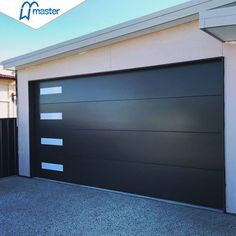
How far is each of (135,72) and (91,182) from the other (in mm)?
2294

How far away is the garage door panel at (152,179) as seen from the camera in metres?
4.84

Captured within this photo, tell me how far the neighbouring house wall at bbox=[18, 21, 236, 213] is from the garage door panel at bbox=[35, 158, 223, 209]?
352 mm

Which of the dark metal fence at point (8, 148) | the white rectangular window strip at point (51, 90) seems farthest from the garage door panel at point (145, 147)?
the dark metal fence at point (8, 148)

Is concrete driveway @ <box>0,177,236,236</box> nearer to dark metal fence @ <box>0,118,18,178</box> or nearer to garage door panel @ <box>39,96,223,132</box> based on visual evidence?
garage door panel @ <box>39,96,223,132</box>

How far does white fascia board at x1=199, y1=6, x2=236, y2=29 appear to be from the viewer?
11.2 ft

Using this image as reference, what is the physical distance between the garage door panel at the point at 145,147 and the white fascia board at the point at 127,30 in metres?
1.58

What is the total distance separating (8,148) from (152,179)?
11.9ft

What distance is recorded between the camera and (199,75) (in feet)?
16.0

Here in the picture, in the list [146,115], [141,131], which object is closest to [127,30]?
[146,115]

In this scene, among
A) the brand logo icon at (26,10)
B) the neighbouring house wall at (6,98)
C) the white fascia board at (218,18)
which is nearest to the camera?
the white fascia board at (218,18)

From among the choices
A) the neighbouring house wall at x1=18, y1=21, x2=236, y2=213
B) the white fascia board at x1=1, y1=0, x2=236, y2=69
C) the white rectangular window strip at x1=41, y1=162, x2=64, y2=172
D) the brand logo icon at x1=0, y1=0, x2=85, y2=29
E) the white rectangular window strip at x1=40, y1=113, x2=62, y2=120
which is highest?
the brand logo icon at x1=0, y1=0, x2=85, y2=29

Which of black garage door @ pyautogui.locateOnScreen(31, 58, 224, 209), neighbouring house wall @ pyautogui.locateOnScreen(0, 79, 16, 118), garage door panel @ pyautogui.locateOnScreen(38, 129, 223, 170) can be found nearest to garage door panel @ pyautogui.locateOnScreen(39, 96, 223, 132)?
black garage door @ pyautogui.locateOnScreen(31, 58, 224, 209)

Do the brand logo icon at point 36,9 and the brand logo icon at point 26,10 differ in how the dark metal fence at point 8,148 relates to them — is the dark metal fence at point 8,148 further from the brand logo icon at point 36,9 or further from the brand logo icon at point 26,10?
the brand logo icon at point 26,10

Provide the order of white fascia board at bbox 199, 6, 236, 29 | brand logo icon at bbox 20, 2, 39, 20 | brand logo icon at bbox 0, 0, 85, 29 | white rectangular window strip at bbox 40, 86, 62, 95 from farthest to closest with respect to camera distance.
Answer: brand logo icon at bbox 20, 2, 39, 20 < brand logo icon at bbox 0, 0, 85, 29 < white rectangular window strip at bbox 40, 86, 62, 95 < white fascia board at bbox 199, 6, 236, 29
